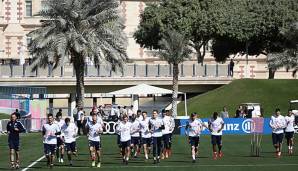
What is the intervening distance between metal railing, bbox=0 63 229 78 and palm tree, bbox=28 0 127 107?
7.74m

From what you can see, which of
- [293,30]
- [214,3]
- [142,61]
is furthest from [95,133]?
[142,61]

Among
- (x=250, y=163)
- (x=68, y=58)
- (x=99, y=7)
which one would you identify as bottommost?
(x=250, y=163)

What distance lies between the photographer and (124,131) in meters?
29.6

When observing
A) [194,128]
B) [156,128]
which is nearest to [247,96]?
[194,128]

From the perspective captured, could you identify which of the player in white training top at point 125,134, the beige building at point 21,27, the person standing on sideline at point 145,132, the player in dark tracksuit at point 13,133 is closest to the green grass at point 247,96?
the beige building at point 21,27

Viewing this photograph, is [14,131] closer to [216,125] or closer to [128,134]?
[128,134]

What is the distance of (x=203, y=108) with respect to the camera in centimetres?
6631

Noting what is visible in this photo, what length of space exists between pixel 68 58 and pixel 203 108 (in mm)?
15558

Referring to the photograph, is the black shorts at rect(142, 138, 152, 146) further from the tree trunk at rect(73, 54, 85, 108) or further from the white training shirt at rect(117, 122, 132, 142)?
the tree trunk at rect(73, 54, 85, 108)

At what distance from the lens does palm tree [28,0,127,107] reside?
52.9 meters

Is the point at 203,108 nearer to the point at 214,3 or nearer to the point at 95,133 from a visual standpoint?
the point at 214,3

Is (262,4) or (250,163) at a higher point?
(262,4)

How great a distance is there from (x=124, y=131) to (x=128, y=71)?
126 feet

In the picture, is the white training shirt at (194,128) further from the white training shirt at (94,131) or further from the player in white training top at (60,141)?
the player in white training top at (60,141)
